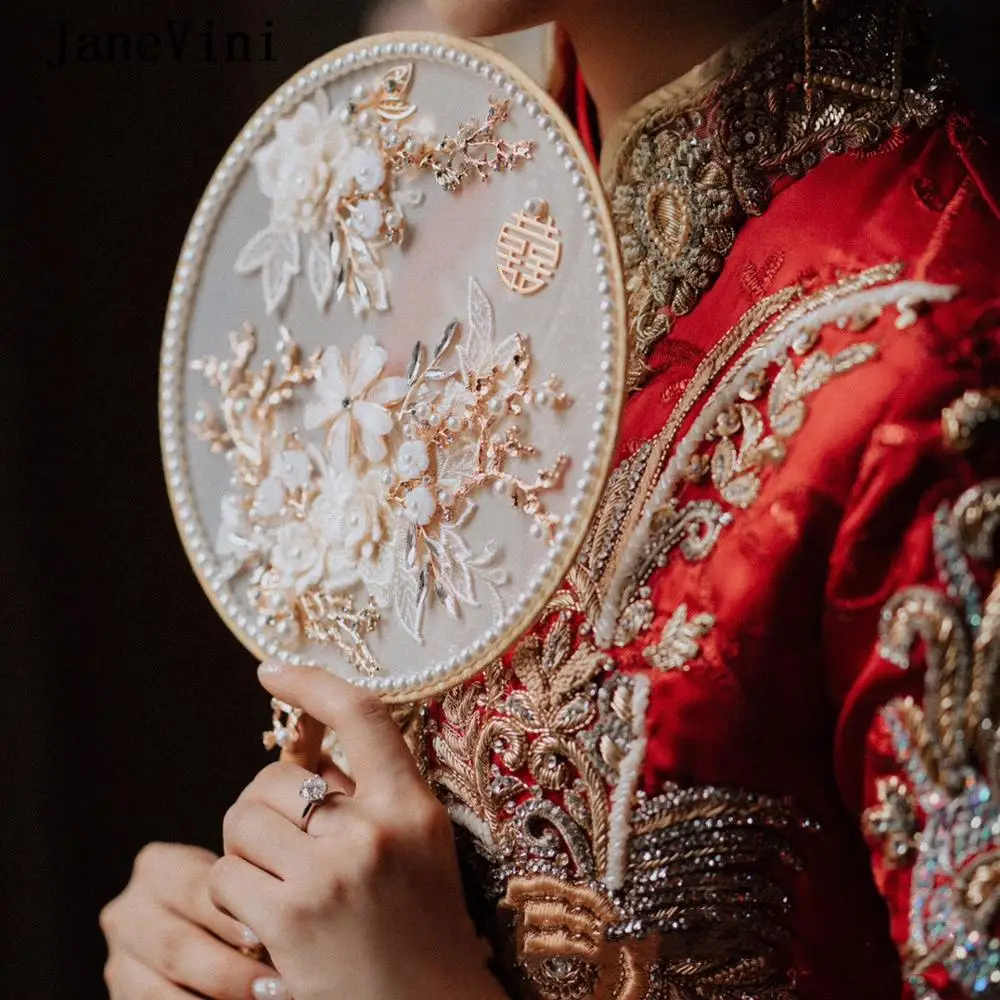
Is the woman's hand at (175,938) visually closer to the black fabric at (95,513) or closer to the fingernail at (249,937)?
the fingernail at (249,937)

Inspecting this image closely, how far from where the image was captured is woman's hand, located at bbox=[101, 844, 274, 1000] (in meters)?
0.64

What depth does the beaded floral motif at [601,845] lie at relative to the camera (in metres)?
0.54

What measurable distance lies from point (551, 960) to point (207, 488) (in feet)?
1.02

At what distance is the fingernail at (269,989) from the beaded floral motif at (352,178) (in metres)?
0.35

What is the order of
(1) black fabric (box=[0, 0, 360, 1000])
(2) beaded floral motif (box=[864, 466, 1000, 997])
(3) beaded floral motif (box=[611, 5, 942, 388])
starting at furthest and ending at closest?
(1) black fabric (box=[0, 0, 360, 1000]), (3) beaded floral motif (box=[611, 5, 942, 388]), (2) beaded floral motif (box=[864, 466, 1000, 997])

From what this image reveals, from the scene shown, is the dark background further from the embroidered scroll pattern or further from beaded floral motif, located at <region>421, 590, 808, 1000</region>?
the embroidered scroll pattern

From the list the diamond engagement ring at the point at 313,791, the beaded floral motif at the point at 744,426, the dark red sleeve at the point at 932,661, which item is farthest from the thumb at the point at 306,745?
the dark red sleeve at the point at 932,661

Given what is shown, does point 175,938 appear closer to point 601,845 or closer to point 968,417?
point 601,845

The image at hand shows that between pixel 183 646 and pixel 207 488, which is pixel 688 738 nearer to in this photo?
pixel 207 488

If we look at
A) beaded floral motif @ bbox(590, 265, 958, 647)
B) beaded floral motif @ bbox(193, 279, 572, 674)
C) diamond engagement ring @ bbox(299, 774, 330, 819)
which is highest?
A: beaded floral motif @ bbox(193, 279, 572, 674)

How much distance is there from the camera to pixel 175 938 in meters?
0.68

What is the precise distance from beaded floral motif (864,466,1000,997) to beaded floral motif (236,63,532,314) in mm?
274

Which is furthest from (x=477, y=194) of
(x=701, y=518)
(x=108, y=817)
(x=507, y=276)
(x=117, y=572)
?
(x=108, y=817)

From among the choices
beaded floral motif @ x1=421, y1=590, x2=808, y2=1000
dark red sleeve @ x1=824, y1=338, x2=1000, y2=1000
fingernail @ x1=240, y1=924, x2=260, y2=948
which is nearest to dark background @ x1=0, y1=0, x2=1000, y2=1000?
fingernail @ x1=240, y1=924, x2=260, y2=948
